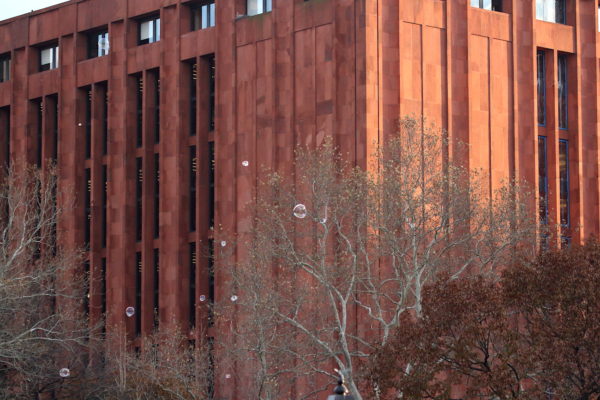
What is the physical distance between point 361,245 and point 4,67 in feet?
118

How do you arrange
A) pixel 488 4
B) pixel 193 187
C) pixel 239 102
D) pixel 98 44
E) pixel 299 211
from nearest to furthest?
pixel 299 211, pixel 239 102, pixel 488 4, pixel 193 187, pixel 98 44

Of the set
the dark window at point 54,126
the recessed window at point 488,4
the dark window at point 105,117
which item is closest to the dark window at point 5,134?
the dark window at point 54,126

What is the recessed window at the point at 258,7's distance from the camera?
241 feet

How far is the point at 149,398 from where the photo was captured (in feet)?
202

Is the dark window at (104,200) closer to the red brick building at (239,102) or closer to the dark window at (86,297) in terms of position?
the red brick building at (239,102)

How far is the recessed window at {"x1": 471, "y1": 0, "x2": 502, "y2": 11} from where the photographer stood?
72.8 meters

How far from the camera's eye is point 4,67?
8819 cm

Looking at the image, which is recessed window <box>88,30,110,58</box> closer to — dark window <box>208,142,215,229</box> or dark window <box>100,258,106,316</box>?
dark window <box>208,142,215,229</box>

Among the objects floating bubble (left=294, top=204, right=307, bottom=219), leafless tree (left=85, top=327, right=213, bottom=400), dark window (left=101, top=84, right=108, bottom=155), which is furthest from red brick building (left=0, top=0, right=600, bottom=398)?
floating bubble (left=294, top=204, right=307, bottom=219)

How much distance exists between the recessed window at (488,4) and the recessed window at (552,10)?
83.7 inches

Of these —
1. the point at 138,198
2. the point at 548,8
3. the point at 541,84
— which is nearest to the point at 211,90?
the point at 138,198

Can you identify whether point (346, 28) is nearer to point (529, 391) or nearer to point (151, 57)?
point (151, 57)

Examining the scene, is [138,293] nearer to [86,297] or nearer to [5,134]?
[86,297]

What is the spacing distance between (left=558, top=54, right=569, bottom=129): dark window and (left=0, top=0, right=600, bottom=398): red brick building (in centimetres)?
7
